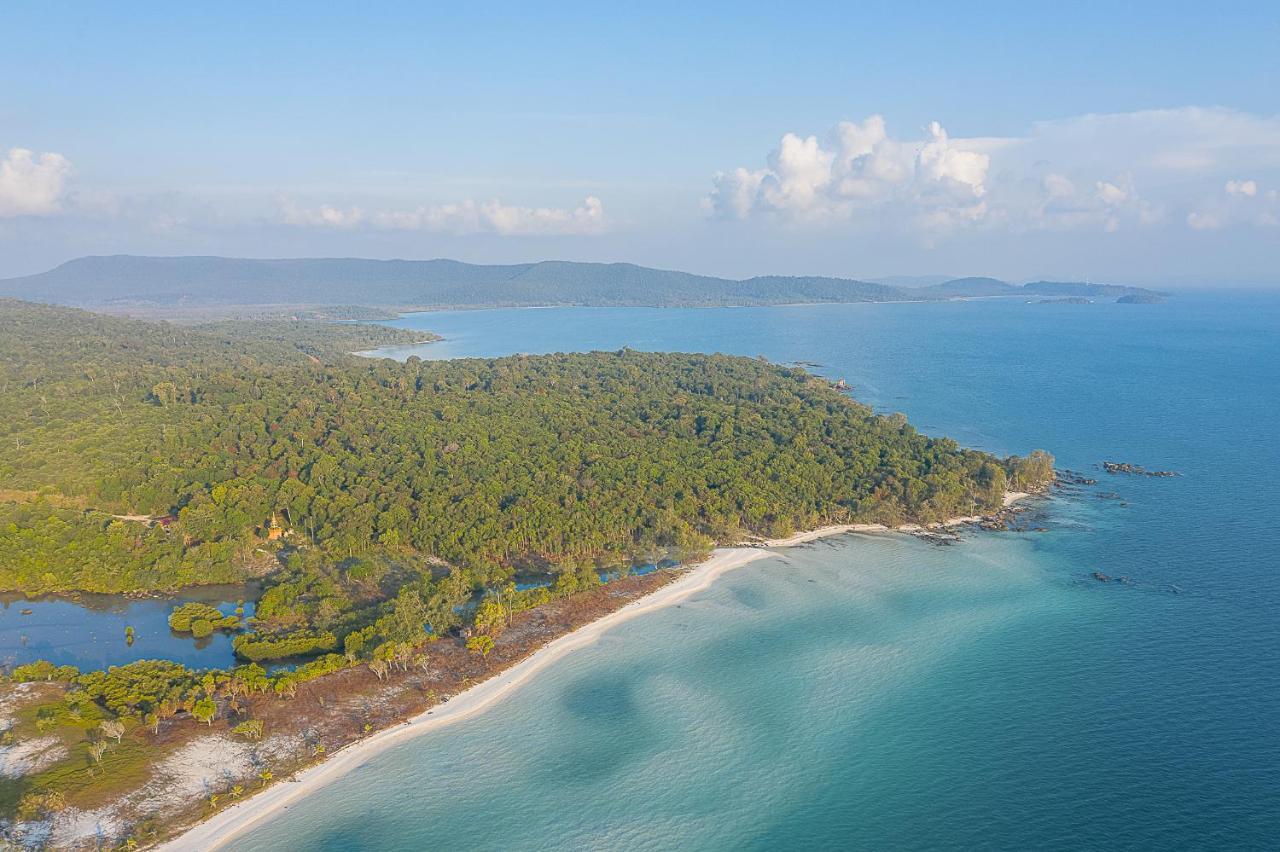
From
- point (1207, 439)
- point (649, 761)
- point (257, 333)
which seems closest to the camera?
point (649, 761)

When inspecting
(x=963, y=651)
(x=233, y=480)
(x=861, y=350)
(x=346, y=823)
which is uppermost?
(x=861, y=350)

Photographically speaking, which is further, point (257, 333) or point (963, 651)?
point (257, 333)

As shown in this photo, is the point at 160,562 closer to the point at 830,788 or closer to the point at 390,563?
the point at 390,563

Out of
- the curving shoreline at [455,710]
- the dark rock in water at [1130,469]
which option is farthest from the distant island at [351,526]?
the dark rock in water at [1130,469]

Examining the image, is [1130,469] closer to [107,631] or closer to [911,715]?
[911,715]

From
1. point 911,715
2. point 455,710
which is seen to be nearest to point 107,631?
point 455,710


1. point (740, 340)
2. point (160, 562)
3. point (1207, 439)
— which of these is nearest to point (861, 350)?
point (740, 340)
